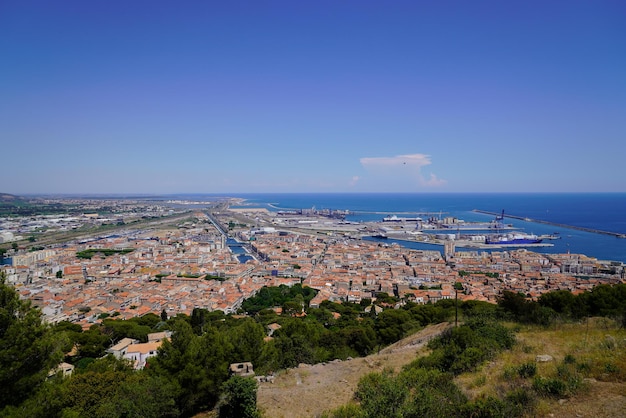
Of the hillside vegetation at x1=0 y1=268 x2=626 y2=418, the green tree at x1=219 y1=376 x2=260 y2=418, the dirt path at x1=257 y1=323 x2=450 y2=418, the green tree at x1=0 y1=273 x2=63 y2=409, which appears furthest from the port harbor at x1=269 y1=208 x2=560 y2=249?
the green tree at x1=0 y1=273 x2=63 y2=409

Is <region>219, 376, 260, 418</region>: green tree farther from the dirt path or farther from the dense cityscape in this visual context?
the dense cityscape

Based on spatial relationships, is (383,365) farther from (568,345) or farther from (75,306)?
(75,306)

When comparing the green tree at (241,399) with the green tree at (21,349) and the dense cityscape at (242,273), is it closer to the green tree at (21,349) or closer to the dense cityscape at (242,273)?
the green tree at (21,349)

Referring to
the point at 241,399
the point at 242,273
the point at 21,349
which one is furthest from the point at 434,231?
the point at 21,349

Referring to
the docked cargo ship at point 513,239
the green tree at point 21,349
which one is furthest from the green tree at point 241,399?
the docked cargo ship at point 513,239

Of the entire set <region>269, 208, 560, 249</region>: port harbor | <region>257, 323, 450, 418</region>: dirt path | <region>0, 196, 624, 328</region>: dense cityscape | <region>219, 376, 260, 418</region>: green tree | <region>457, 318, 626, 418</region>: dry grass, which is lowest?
<region>0, 196, 624, 328</region>: dense cityscape

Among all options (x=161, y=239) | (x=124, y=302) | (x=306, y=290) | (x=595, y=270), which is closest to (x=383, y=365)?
(x=306, y=290)
